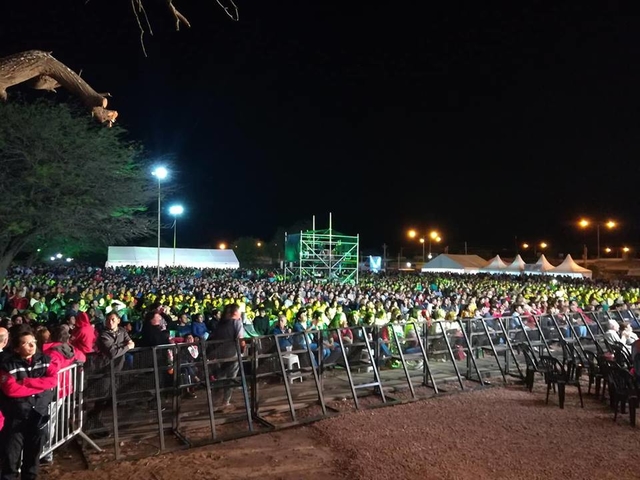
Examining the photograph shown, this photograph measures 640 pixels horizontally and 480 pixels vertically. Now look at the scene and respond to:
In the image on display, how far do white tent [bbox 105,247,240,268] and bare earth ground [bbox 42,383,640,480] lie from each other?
36459 mm

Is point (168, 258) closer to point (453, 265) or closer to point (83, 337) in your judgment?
point (453, 265)

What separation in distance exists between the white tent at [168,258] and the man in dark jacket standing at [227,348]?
35154 mm

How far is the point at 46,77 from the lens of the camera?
8.54 feet

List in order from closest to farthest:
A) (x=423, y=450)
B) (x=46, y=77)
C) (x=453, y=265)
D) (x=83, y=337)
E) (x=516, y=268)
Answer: (x=46, y=77) → (x=423, y=450) → (x=83, y=337) → (x=516, y=268) → (x=453, y=265)

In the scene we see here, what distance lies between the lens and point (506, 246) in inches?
3615

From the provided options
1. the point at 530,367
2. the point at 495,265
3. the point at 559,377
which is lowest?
the point at 530,367

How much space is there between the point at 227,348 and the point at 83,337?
198 cm

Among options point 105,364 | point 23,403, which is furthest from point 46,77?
point 105,364

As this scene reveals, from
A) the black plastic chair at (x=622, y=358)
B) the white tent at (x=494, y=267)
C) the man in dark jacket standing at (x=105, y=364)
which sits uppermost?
the white tent at (x=494, y=267)

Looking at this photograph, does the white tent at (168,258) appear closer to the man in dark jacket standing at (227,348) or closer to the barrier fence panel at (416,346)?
→ the barrier fence panel at (416,346)

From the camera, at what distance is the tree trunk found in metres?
2.37

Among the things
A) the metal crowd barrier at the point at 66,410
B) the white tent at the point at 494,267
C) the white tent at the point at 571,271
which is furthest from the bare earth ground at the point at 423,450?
the white tent at the point at 494,267

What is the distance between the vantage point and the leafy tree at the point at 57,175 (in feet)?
55.7

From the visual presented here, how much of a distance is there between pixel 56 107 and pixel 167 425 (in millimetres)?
16821
